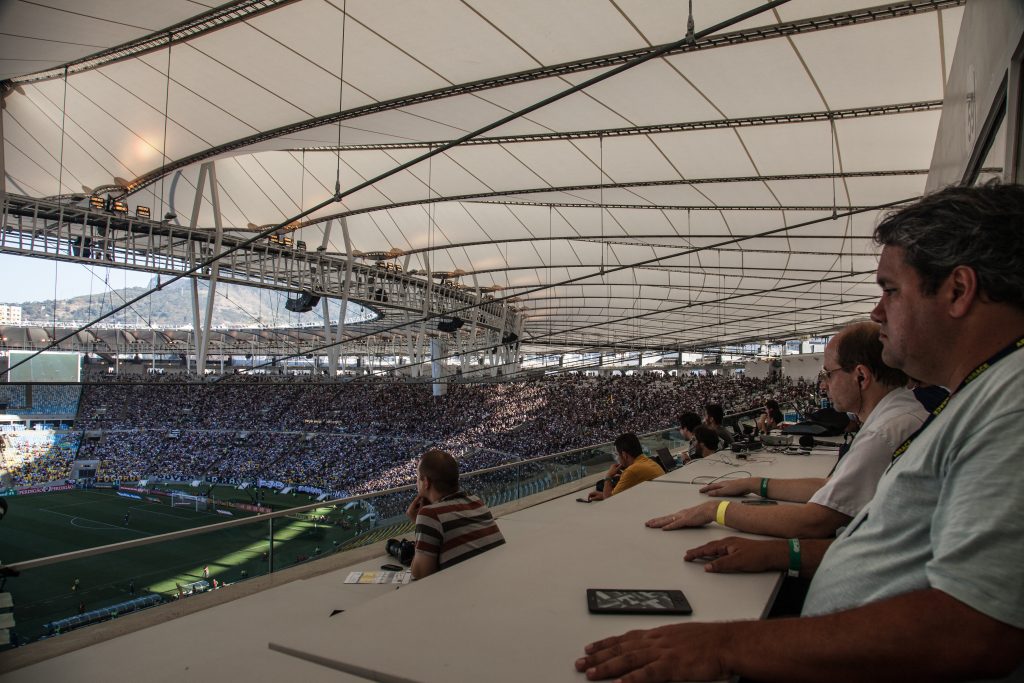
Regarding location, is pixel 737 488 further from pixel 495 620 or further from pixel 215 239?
pixel 215 239

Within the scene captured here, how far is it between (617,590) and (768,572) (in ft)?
1.39

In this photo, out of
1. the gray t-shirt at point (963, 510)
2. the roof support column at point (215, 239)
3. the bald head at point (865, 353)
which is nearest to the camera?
the gray t-shirt at point (963, 510)

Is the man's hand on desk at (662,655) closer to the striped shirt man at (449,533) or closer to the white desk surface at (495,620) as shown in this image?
the white desk surface at (495,620)

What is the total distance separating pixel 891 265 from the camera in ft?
3.54

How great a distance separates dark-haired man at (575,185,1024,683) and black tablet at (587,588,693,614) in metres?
0.19

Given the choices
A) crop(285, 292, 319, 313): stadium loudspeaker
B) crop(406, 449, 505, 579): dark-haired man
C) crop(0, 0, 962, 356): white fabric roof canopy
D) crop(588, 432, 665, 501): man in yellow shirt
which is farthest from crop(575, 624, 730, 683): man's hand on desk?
crop(285, 292, 319, 313): stadium loudspeaker

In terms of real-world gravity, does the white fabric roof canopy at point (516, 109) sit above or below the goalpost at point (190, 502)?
above

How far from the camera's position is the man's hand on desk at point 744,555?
1451 millimetres

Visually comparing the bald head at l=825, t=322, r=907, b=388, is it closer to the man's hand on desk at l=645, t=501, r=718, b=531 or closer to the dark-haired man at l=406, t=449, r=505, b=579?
the man's hand on desk at l=645, t=501, r=718, b=531

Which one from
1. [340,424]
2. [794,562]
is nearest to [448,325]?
[340,424]

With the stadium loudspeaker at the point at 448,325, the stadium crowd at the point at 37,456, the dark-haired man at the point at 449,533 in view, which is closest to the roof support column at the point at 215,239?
the stadium loudspeaker at the point at 448,325

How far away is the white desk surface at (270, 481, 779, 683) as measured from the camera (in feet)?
3.37

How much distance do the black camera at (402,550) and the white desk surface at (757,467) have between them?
136 cm

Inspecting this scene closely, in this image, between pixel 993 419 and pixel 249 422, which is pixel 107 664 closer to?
pixel 993 419
